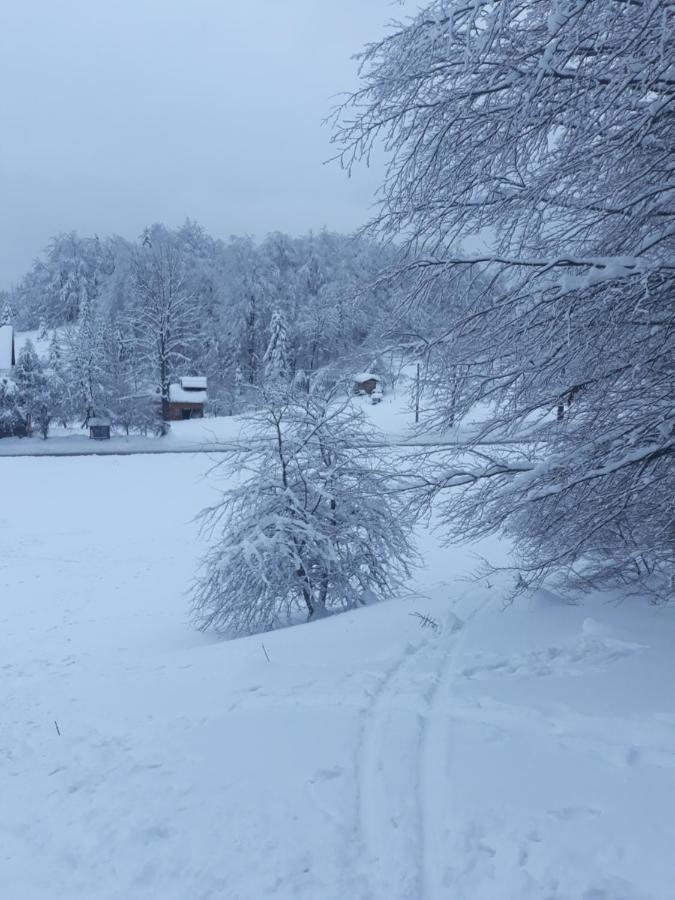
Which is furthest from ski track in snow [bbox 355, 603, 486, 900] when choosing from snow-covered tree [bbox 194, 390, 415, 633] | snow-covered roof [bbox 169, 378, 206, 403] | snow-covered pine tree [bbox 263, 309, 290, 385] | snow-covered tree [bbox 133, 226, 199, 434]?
snow-covered roof [bbox 169, 378, 206, 403]

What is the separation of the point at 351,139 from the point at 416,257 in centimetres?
103

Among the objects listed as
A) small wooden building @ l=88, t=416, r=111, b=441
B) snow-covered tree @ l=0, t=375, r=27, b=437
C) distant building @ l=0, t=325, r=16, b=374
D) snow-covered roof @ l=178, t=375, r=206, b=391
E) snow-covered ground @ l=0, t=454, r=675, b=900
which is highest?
distant building @ l=0, t=325, r=16, b=374

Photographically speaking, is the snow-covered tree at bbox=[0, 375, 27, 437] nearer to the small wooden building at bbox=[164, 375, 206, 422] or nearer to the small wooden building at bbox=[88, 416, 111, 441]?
the small wooden building at bbox=[88, 416, 111, 441]

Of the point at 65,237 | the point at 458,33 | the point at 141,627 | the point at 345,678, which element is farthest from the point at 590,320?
the point at 65,237

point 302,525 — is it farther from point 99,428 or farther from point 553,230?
point 99,428

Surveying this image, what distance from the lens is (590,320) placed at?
4184 millimetres

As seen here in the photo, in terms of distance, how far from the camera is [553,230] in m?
4.77

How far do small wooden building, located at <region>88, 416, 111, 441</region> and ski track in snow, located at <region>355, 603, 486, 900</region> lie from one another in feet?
113

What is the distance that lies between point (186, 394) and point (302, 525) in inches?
1471

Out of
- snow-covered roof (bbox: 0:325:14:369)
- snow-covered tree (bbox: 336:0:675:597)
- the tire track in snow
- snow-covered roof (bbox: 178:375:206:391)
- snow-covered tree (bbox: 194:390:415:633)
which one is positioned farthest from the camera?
snow-covered roof (bbox: 178:375:206:391)

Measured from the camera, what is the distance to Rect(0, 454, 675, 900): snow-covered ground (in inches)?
127

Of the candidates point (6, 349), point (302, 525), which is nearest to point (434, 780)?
point (302, 525)

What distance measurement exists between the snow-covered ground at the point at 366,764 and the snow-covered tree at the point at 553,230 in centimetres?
129

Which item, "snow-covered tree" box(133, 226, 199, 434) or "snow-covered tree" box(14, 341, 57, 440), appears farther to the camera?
"snow-covered tree" box(133, 226, 199, 434)
